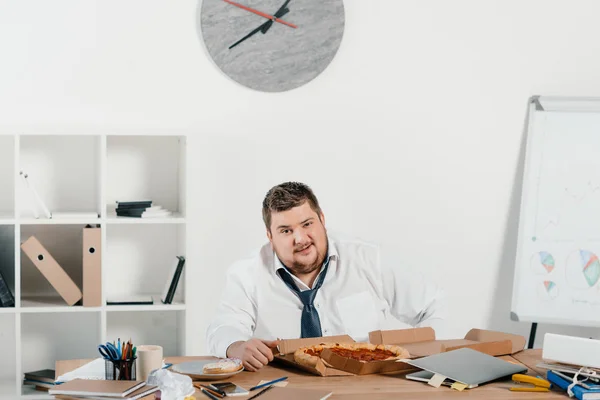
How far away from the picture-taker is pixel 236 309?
2877mm

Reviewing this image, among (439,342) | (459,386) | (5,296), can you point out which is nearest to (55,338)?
(5,296)

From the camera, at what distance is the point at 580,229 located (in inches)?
149

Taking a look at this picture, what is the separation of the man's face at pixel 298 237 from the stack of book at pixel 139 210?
0.75m

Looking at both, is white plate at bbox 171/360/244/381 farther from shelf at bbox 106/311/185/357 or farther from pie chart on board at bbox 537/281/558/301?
pie chart on board at bbox 537/281/558/301

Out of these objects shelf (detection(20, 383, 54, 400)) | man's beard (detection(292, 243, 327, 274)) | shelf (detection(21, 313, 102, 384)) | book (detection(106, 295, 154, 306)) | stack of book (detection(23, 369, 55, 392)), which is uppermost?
man's beard (detection(292, 243, 327, 274))

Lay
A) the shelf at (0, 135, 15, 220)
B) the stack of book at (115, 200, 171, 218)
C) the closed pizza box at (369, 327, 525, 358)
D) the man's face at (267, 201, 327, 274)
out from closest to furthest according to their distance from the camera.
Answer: the closed pizza box at (369, 327, 525, 358)
the man's face at (267, 201, 327, 274)
the stack of book at (115, 200, 171, 218)
the shelf at (0, 135, 15, 220)

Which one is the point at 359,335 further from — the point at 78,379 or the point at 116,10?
the point at 116,10

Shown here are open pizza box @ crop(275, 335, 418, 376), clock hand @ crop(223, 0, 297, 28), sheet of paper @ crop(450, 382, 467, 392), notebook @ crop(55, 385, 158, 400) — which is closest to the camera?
notebook @ crop(55, 385, 158, 400)

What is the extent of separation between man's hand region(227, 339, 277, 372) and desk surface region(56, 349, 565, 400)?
2 cm

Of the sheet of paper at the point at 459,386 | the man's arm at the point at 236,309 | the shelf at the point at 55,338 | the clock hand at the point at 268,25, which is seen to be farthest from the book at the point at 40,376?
the sheet of paper at the point at 459,386

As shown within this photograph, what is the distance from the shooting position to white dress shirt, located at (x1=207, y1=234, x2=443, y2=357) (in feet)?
9.55

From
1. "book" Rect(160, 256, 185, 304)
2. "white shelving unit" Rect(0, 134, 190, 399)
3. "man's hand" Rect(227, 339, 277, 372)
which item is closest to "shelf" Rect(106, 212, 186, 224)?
"white shelving unit" Rect(0, 134, 190, 399)

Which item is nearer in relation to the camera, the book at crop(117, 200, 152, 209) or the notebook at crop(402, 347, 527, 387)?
the notebook at crop(402, 347, 527, 387)

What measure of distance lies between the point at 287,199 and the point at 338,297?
417mm
